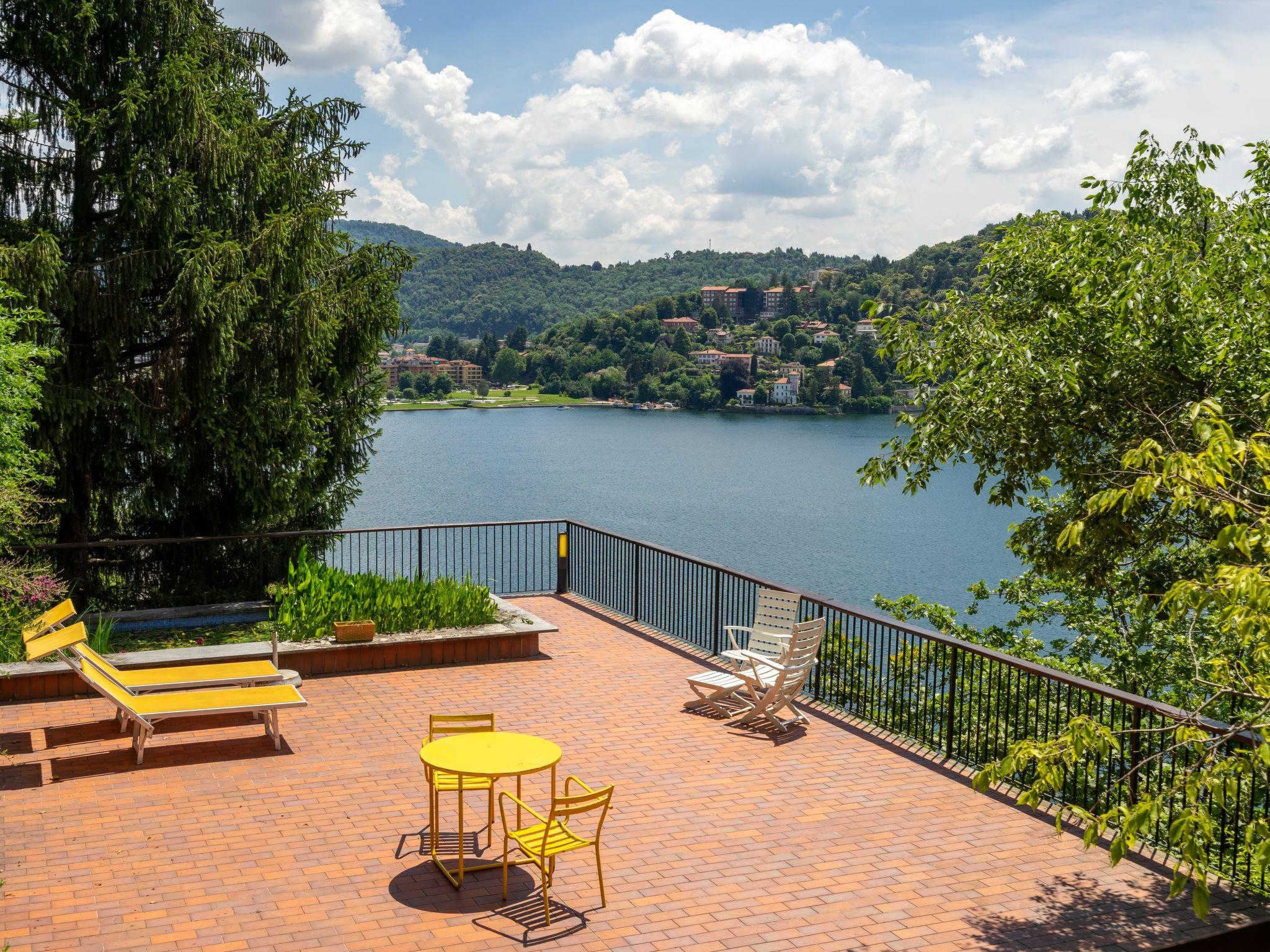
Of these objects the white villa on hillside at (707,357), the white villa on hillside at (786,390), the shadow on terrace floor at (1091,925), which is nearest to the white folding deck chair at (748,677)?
the shadow on terrace floor at (1091,925)

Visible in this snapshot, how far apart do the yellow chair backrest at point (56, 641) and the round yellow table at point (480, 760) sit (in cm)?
368

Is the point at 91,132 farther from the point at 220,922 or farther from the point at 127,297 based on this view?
the point at 220,922

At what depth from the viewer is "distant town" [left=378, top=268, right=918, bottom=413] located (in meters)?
113

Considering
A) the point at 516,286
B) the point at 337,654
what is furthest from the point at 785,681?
the point at 516,286

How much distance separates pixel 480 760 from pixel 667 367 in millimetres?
120747

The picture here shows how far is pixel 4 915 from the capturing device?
5.40 metres

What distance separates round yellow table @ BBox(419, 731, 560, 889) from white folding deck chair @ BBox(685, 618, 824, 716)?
285 cm

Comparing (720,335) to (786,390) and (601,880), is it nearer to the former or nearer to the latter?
(786,390)

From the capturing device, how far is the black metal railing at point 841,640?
22.7ft

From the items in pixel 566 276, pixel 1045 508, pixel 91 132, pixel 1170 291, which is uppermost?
pixel 566 276

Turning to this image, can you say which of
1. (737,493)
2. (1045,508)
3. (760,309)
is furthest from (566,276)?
(1045,508)

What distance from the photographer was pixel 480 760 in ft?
19.5

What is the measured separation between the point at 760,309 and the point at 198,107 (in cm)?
14626

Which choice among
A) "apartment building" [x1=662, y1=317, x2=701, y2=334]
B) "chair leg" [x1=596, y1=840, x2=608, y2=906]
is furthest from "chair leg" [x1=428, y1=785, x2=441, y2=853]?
"apartment building" [x1=662, y1=317, x2=701, y2=334]
